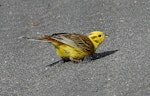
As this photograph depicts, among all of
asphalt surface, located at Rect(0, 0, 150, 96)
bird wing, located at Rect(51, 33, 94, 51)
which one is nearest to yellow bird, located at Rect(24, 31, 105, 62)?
bird wing, located at Rect(51, 33, 94, 51)

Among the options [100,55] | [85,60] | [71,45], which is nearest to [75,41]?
[71,45]

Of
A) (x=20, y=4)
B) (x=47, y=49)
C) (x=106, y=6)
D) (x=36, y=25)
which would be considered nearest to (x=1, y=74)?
(x=47, y=49)

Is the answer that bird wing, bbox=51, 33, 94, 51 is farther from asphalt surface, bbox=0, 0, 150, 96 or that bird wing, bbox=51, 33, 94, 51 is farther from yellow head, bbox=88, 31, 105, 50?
asphalt surface, bbox=0, 0, 150, 96

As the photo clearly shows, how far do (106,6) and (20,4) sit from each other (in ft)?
8.22

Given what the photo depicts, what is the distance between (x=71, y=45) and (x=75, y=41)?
10 centimetres

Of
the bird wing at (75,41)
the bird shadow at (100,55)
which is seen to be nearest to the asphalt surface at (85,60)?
the bird shadow at (100,55)

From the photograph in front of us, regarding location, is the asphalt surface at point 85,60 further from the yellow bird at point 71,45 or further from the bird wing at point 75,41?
the bird wing at point 75,41

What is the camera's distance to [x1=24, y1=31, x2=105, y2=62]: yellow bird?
1002 cm

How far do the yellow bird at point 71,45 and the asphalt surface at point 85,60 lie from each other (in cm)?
15

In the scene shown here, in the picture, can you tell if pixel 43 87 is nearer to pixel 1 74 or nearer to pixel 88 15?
pixel 1 74

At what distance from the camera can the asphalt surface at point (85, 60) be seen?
895cm

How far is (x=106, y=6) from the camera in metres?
13.6

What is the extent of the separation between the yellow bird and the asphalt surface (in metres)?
0.15

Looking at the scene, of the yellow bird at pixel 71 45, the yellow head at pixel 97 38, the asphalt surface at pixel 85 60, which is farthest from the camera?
the yellow head at pixel 97 38
